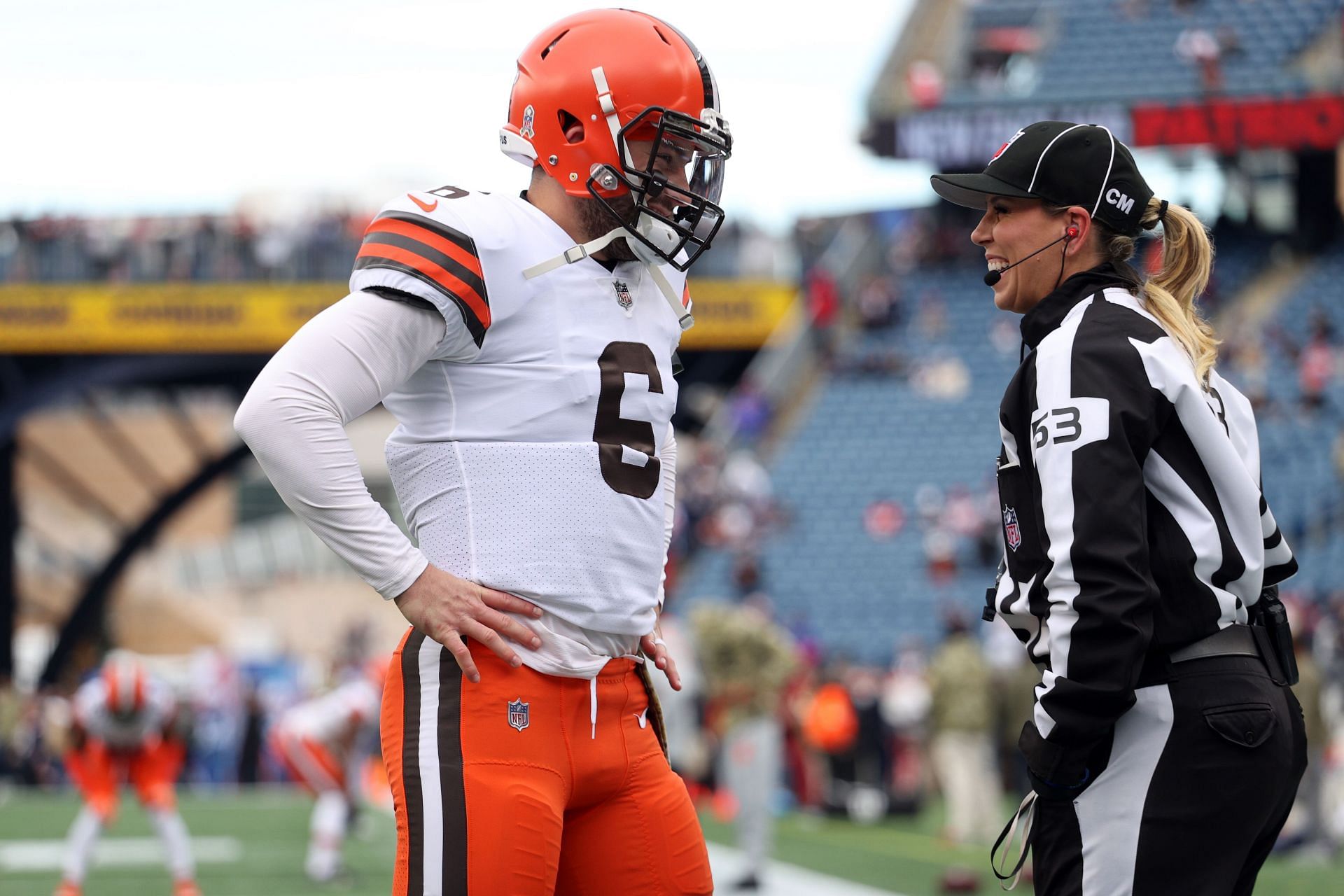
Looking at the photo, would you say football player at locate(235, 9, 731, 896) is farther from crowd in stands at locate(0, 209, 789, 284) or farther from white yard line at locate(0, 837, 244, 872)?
crowd in stands at locate(0, 209, 789, 284)

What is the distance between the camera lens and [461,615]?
9.25ft

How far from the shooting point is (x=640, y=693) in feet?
10.2

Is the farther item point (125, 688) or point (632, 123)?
point (125, 688)

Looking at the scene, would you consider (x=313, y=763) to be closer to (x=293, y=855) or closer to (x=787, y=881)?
(x=293, y=855)

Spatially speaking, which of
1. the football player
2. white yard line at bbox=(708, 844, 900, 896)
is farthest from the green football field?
the football player

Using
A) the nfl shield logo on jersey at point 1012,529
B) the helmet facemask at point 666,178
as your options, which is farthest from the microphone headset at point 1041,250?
the helmet facemask at point 666,178

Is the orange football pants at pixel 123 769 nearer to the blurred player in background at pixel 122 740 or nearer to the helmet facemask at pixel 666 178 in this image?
the blurred player in background at pixel 122 740

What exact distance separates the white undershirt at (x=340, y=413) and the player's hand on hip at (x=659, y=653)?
361 millimetres

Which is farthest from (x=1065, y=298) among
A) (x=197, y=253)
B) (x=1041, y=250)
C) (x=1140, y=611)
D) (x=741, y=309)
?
(x=197, y=253)

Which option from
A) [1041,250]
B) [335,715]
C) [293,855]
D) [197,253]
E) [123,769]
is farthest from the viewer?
[197,253]

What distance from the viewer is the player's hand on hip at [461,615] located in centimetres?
281

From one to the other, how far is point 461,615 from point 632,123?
0.88m

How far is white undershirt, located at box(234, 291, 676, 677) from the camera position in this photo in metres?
2.75

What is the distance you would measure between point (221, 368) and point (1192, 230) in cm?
2289
